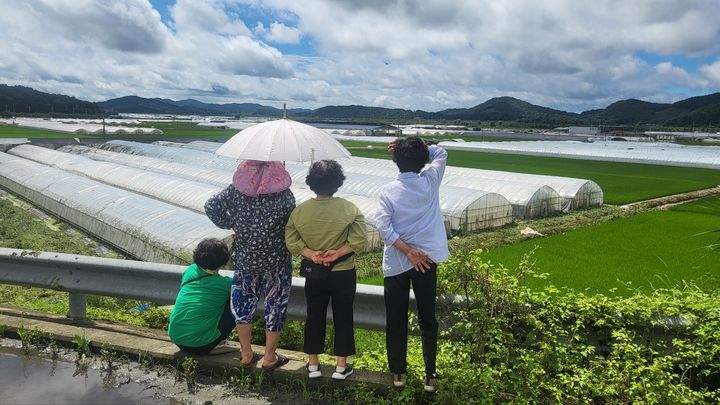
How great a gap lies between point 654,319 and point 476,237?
1150cm

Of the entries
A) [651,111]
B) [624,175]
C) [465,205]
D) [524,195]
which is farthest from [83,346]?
[651,111]

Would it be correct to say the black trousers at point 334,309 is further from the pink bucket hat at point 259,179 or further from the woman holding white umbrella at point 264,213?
the pink bucket hat at point 259,179

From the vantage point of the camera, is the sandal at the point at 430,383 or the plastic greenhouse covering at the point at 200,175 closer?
the sandal at the point at 430,383

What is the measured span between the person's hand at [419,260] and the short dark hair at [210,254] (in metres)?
1.66

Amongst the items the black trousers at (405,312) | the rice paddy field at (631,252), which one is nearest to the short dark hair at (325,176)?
the black trousers at (405,312)

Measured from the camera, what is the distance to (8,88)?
143875 millimetres

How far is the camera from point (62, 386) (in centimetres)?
409

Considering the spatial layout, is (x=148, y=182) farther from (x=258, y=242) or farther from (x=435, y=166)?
(x=435, y=166)

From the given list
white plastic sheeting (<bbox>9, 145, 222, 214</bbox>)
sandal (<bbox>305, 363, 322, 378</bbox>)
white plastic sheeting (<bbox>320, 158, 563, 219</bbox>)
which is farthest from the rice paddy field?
white plastic sheeting (<bbox>9, 145, 222, 214</bbox>)

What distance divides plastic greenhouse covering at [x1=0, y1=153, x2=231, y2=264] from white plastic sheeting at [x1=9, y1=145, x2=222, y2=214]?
1116 mm

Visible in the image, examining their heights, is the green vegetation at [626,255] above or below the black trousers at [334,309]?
below

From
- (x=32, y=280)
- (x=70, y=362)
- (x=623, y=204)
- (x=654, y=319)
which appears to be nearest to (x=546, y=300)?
(x=654, y=319)

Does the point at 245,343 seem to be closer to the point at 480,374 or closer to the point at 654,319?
the point at 480,374

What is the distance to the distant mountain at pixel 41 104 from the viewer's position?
12106 cm
